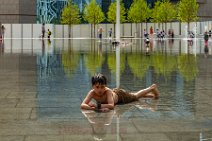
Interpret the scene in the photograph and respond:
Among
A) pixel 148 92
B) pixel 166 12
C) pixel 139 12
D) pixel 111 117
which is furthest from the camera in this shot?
pixel 139 12

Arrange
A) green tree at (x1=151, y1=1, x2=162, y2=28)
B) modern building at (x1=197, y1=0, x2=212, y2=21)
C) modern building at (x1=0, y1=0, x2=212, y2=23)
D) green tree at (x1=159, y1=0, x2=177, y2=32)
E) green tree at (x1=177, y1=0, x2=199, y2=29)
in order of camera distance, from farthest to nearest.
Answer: modern building at (x1=197, y1=0, x2=212, y2=21)
green tree at (x1=151, y1=1, x2=162, y2=28)
green tree at (x1=159, y1=0, x2=177, y2=32)
green tree at (x1=177, y1=0, x2=199, y2=29)
modern building at (x1=0, y1=0, x2=212, y2=23)

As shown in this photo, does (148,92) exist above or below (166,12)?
below

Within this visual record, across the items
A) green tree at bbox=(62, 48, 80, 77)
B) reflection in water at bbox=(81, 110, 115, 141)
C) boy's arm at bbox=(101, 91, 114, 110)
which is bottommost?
reflection in water at bbox=(81, 110, 115, 141)

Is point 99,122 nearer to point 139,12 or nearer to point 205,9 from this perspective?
point 139,12

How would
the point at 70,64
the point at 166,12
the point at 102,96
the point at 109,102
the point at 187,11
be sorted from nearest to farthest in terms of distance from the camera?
the point at 109,102, the point at 102,96, the point at 70,64, the point at 187,11, the point at 166,12

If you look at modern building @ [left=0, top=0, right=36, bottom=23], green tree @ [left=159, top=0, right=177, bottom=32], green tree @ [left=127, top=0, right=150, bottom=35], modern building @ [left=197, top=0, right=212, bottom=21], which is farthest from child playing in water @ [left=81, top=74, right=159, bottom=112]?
modern building @ [left=197, top=0, right=212, bottom=21]

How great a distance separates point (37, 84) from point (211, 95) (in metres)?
4.39

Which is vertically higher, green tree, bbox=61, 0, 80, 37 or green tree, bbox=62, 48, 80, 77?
green tree, bbox=61, 0, 80, 37

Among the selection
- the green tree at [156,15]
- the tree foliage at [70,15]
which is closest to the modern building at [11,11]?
the tree foliage at [70,15]

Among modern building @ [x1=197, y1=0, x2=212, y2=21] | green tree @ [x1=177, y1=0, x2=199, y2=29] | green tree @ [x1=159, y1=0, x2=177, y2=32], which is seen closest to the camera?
green tree @ [x1=177, y1=0, x2=199, y2=29]

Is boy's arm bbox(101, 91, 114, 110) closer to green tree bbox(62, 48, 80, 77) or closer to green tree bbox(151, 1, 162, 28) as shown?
green tree bbox(62, 48, 80, 77)

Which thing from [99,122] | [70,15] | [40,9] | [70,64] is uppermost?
[40,9]

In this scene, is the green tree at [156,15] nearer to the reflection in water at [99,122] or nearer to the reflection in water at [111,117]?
the reflection in water at [111,117]

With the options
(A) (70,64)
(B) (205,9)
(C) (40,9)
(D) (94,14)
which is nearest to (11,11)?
(C) (40,9)
